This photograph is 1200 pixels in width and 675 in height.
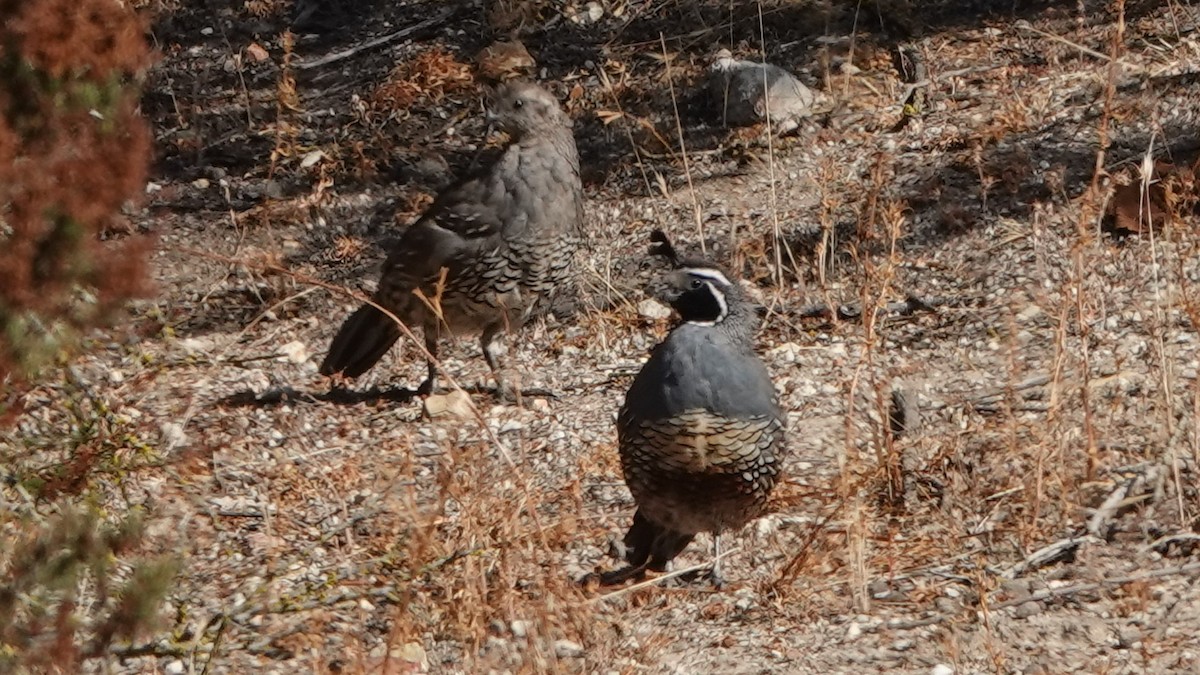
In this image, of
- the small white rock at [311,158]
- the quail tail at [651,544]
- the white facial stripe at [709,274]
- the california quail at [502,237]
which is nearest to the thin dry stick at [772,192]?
the california quail at [502,237]

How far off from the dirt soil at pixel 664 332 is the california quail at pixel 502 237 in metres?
0.24

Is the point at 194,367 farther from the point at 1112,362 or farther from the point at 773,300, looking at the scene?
the point at 1112,362

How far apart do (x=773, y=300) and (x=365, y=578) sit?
7.02 ft

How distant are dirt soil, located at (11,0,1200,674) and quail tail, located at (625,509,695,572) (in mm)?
136

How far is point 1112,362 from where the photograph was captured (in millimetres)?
5203

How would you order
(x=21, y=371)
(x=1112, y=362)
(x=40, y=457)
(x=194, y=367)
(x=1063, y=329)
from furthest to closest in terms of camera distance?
(x=194, y=367), (x=1112, y=362), (x=40, y=457), (x=1063, y=329), (x=21, y=371)

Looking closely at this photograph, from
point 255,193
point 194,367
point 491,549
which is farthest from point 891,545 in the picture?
point 255,193

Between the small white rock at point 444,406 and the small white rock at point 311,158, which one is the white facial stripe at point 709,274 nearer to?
the small white rock at point 444,406

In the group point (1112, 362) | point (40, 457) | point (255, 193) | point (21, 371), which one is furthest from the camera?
point (255, 193)

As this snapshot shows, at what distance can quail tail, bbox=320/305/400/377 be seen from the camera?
18.8 ft

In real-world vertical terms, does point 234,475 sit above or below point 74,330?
below

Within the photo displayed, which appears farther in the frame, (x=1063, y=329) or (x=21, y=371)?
(x=1063, y=329)

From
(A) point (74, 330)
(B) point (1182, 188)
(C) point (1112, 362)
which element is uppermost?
(A) point (74, 330)

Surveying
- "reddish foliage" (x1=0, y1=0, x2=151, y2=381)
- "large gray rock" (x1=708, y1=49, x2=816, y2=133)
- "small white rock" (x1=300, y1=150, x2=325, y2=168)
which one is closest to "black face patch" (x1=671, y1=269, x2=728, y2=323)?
"reddish foliage" (x1=0, y1=0, x2=151, y2=381)
